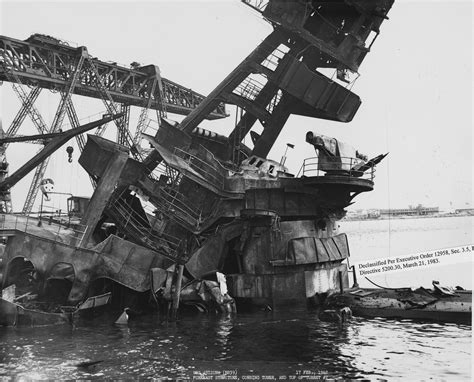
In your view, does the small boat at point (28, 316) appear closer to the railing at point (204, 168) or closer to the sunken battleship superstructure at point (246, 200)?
the sunken battleship superstructure at point (246, 200)

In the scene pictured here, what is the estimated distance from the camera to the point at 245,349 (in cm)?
1518

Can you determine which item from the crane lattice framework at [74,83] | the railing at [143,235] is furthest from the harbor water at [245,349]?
the crane lattice framework at [74,83]

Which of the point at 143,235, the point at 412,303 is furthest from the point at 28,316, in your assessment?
the point at 412,303

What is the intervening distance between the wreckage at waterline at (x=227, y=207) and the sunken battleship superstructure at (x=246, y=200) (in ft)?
0.21

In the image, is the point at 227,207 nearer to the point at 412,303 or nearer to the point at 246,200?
the point at 246,200

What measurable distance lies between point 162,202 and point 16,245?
7.50 m

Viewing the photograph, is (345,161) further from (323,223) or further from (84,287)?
(84,287)

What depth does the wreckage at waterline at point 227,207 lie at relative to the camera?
2125 cm

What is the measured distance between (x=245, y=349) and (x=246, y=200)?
9.24m

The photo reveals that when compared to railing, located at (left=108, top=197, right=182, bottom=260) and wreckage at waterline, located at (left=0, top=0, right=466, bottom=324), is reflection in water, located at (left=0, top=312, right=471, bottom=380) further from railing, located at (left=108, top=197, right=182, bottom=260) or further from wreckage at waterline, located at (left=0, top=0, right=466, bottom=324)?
railing, located at (left=108, top=197, right=182, bottom=260)

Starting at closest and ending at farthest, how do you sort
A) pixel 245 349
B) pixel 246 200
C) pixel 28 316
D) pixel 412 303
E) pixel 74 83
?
1. pixel 245 349
2. pixel 28 316
3. pixel 412 303
4. pixel 246 200
5. pixel 74 83

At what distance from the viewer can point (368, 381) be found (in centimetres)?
1252

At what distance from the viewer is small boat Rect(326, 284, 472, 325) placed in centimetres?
1923

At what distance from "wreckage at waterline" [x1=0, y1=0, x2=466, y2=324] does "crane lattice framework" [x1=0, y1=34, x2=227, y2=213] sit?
14.0m
